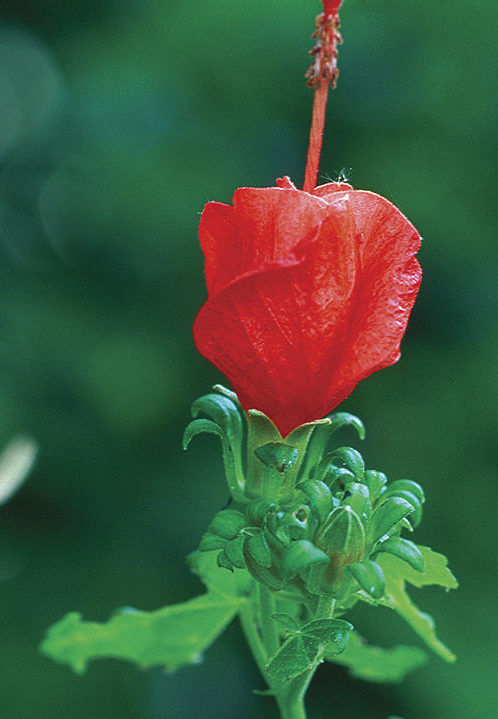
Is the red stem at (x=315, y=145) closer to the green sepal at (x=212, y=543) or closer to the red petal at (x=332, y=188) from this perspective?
the red petal at (x=332, y=188)

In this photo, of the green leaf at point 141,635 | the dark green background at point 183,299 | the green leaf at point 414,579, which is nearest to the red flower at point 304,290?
the green leaf at point 414,579

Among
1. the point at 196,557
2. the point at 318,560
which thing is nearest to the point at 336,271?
the point at 318,560

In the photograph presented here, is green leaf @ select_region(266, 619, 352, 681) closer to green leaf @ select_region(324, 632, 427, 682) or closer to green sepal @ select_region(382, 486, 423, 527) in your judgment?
green sepal @ select_region(382, 486, 423, 527)

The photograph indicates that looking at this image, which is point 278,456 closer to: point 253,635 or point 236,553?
point 236,553

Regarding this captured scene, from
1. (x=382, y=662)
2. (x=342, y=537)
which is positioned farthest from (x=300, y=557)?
(x=382, y=662)

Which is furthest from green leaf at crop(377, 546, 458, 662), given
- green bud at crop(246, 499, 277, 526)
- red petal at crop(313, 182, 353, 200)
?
red petal at crop(313, 182, 353, 200)

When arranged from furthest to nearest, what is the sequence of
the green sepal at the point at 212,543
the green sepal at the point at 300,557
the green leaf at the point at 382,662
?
the green leaf at the point at 382,662, the green sepal at the point at 212,543, the green sepal at the point at 300,557
